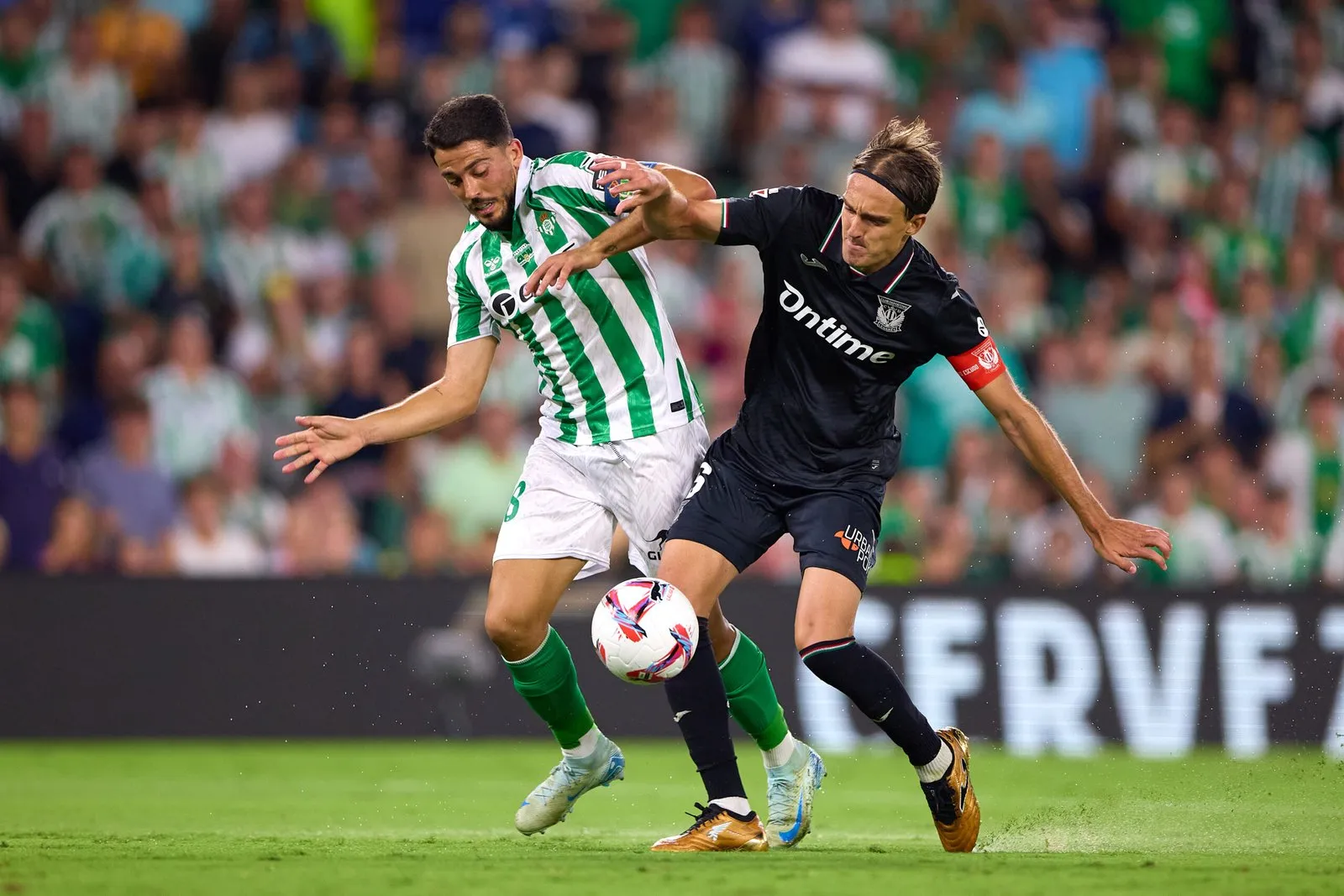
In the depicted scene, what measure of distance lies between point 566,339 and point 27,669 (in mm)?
5843

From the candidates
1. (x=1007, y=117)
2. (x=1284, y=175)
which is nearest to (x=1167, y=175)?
(x=1284, y=175)

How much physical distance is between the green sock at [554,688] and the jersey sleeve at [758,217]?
1.69m

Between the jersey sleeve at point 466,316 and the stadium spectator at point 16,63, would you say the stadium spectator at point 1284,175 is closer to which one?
the jersey sleeve at point 466,316

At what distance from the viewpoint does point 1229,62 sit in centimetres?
1606

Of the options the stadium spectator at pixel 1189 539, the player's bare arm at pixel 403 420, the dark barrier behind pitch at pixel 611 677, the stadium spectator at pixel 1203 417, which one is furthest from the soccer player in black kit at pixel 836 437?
the stadium spectator at pixel 1203 417

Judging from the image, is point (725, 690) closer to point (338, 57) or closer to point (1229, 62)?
point (338, 57)

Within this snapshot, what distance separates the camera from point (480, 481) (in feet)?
40.6

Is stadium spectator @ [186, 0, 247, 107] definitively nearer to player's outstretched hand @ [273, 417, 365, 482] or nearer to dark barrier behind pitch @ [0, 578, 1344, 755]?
dark barrier behind pitch @ [0, 578, 1344, 755]

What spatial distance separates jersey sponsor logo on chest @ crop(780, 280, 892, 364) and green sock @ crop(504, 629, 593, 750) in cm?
155

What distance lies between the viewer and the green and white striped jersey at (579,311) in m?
7.04

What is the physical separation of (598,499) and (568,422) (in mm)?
330

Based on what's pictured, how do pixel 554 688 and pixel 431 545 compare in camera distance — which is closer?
pixel 554 688

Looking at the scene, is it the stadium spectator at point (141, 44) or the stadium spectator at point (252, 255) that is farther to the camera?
the stadium spectator at point (141, 44)

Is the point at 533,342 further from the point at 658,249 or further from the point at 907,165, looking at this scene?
the point at 658,249
